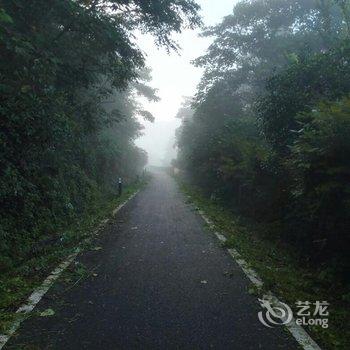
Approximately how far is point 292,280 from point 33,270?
4322mm

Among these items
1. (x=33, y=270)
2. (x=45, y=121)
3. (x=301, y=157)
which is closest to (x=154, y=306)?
(x=33, y=270)

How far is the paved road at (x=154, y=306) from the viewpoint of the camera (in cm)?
426

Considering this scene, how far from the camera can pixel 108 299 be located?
5453 millimetres

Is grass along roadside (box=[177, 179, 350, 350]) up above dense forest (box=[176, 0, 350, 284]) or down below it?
below

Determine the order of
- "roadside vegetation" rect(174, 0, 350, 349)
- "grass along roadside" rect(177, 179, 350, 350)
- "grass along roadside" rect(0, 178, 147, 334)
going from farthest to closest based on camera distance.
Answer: "roadside vegetation" rect(174, 0, 350, 349)
"grass along roadside" rect(0, 178, 147, 334)
"grass along roadside" rect(177, 179, 350, 350)

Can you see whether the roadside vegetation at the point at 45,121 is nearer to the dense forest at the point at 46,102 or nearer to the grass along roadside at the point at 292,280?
the dense forest at the point at 46,102

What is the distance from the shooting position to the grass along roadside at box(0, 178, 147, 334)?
5.08 m

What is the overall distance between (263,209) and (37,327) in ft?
28.1

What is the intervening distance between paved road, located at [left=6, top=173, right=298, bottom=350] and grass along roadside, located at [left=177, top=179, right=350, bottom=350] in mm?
427

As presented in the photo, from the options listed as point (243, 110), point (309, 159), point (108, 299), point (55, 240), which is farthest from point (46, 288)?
point (243, 110)

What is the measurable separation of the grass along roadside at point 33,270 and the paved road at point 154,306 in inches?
13.3

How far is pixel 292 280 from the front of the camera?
6.59 m

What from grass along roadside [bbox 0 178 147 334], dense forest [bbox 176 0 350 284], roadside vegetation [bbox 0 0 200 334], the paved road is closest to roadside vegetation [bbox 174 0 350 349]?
dense forest [bbox 176 0 350 284]

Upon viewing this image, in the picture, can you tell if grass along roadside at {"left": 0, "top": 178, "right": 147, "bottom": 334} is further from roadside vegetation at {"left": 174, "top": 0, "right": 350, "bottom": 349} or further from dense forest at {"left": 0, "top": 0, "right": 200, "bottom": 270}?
roadside vegetation at {"left": 174, "top": 0, "right": 350, "bottom": 349}
